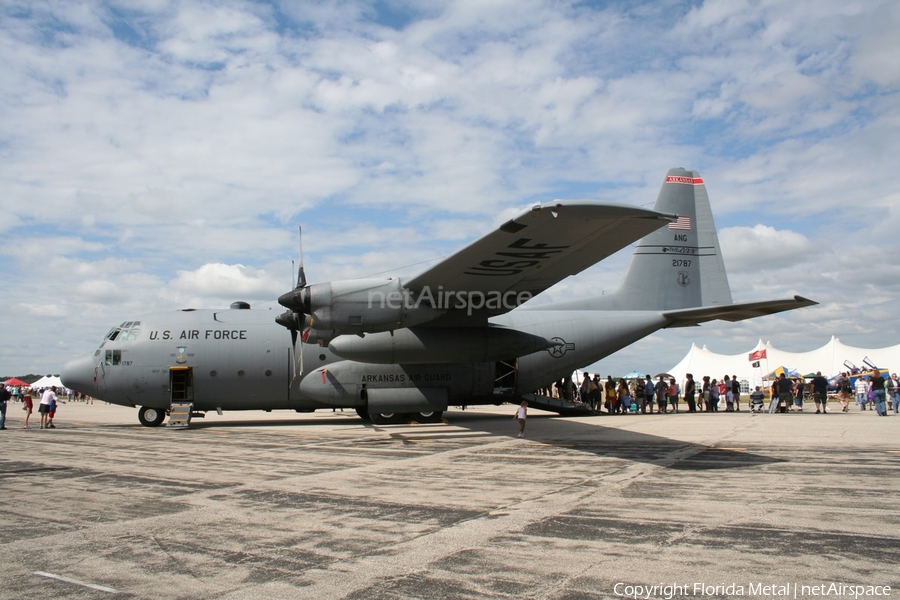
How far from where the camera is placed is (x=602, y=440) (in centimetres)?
1384

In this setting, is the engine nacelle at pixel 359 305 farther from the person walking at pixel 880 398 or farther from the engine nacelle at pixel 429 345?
the person walking at pixel 880 398

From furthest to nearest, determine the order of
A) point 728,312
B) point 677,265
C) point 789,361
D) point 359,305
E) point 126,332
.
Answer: point 789,361, point 677,265, point 126,332, point 728,312, point 359,305

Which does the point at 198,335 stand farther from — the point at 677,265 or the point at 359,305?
the point at 677,265

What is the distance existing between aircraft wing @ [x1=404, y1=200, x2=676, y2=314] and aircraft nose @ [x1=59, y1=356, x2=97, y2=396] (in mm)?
11173

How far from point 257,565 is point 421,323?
9563 millimetres

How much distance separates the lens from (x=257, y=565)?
5.26 meters

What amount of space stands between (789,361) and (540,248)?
167 feet

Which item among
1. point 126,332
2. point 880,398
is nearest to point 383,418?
point 126,332

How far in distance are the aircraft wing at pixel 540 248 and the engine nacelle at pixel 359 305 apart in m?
0.44

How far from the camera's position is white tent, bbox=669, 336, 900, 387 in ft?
163

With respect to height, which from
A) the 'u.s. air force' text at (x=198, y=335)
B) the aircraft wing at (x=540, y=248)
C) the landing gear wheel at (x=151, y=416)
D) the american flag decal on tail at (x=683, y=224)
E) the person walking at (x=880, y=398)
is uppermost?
the american flag decal on tail at (x=683, y=224)

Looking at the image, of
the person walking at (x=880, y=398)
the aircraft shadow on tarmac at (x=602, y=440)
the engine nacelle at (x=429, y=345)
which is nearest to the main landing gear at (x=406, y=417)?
the aircraft shadow on tarmac at (x=602, y=440)

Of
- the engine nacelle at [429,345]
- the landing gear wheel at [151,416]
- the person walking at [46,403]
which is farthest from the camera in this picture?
the person walking at [46,403]

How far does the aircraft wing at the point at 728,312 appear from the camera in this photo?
16.7m
